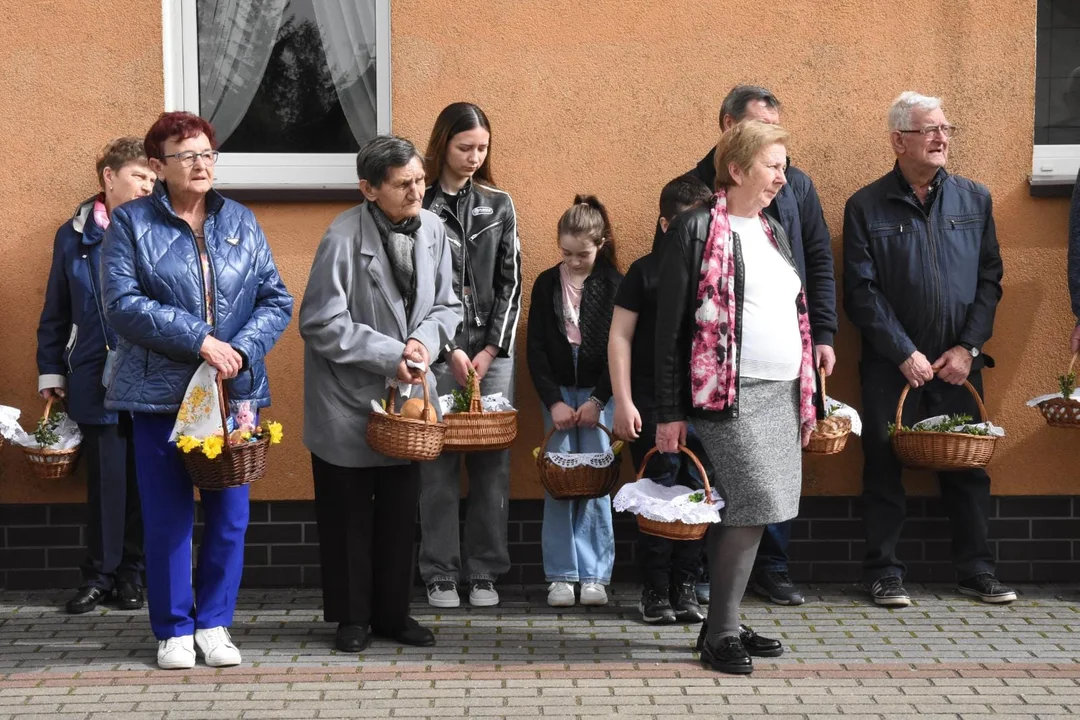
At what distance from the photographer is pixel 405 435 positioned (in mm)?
5285

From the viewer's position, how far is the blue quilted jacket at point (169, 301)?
516cm

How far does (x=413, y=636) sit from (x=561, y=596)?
943 mm

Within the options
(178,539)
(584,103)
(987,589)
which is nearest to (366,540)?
(178,539)

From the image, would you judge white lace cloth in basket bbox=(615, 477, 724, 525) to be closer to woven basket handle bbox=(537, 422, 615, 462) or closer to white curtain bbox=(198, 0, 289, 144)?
woven basket handle bbox=(537, 422, 615, 462)

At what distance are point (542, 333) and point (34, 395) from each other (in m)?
2.54

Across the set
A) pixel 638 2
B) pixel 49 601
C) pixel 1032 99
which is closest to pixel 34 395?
pixel 49 601

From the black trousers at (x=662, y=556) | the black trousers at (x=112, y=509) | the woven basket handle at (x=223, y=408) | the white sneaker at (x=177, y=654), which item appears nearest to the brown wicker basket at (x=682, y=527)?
the black trousers at (x=662, y=556)

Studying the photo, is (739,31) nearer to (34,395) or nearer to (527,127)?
(527,127)

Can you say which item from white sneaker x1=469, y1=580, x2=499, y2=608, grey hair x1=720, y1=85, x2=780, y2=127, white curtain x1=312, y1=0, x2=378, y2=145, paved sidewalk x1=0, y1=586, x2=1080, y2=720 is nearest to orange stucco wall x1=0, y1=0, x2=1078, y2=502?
white curtain x1=312, y1=0, x2=378, y2=145

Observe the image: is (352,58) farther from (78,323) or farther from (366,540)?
(366,540)

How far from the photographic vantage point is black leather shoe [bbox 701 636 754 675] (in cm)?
531

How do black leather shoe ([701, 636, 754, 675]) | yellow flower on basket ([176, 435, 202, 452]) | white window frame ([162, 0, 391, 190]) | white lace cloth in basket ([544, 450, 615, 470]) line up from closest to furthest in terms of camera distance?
yellow flower on basket ([176, 435, 202, 452])
black leather shoe ([701, 636, 754, 675])
white lace cloth in basket ([544, 450, 615, 470])
white window frame ([162, 0, 391, 190])

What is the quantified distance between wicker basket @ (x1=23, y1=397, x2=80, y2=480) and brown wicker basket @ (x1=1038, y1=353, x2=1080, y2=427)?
463cm

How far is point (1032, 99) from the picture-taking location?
22.3ft
